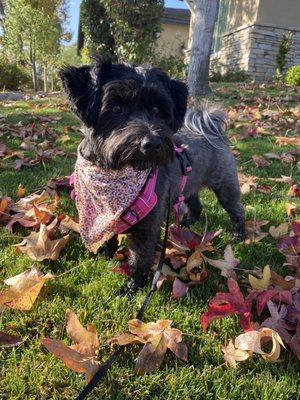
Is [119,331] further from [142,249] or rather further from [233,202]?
[233,202]

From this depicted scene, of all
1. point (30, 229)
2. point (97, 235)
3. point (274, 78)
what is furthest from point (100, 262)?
point (274, 78)

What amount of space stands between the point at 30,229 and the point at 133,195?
1.11m

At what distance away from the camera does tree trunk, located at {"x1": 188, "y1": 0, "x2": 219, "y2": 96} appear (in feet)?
40.0

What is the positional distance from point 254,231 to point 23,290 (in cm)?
222

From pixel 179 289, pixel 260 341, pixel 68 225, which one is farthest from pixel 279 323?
pixel 68 225

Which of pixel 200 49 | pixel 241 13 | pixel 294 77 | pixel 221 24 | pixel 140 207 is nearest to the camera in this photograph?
pixel 140 207

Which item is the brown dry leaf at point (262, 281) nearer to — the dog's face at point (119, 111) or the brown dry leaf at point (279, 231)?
the dog's face at point (119, 111)

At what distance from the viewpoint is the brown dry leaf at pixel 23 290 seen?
2.52 m

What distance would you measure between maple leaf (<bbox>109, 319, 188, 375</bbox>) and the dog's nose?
104 cm

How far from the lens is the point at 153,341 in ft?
7.58

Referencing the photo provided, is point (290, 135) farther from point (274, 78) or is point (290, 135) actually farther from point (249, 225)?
point (274, 78)

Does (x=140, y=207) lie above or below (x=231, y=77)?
below

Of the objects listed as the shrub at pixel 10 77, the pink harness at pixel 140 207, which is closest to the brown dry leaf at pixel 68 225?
the pink harness at pixel 140 207

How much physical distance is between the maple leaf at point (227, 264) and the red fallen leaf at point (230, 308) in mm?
462
